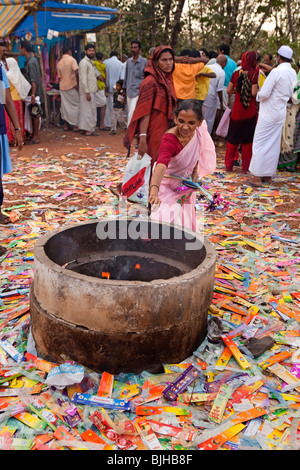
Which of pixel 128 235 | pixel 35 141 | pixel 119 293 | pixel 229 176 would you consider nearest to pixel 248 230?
pixel 128 235

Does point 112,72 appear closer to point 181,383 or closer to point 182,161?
point 182,161

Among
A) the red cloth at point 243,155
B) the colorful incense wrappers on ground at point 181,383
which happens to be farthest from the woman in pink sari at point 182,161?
the red cloth at point 243,155

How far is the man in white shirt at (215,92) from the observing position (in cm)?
1055

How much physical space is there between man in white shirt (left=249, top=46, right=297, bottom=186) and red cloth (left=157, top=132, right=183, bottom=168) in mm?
4187

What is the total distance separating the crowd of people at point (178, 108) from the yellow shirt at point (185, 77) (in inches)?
0.9

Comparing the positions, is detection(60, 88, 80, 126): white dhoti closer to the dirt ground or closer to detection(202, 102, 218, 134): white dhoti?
the dirt ground

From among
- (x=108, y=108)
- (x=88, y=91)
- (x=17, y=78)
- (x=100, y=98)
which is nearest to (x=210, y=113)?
(x=88, y=91)

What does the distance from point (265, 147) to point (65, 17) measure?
862 centimetres

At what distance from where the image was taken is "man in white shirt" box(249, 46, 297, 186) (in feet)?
23.1

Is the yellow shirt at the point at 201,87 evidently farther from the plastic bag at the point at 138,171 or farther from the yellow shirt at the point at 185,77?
the plastic bag at the point at 138,171

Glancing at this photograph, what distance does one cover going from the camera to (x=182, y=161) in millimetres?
4008

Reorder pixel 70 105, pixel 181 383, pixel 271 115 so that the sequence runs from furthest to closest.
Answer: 1. pixel 70 105
2. pixel 271 115
3. pixel 181 383

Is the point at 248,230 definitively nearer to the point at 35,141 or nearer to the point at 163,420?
the point at 163,420

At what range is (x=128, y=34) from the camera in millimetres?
17703
